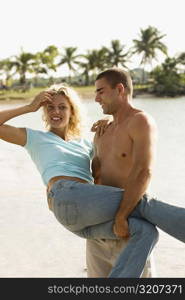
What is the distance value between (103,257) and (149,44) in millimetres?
61343

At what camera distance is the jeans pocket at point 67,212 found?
7.28 ft

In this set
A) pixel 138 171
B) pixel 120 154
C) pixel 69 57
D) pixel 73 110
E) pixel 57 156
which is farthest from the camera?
pixel 69 57

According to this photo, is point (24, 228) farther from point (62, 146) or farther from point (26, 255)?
point (62, 146)

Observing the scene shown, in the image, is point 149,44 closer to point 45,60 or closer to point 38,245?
point 45,60

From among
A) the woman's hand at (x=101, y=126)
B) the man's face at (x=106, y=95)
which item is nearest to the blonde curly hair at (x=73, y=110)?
the woman's hand at (x=101, y=126)

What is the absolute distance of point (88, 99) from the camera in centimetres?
5222

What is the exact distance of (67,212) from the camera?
2.23 m

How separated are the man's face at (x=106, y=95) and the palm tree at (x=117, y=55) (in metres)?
60.3

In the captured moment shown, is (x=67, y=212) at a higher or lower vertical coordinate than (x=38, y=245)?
higher

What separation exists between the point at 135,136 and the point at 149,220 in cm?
36

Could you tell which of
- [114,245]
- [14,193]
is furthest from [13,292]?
[14,193]

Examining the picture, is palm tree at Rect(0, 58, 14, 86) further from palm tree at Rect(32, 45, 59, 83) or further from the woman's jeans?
the woman's jeans

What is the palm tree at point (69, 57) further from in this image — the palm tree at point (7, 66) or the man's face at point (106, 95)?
the man's face at point (106, 95)

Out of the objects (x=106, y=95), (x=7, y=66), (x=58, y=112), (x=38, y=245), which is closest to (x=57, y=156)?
(x=58, y=112)
